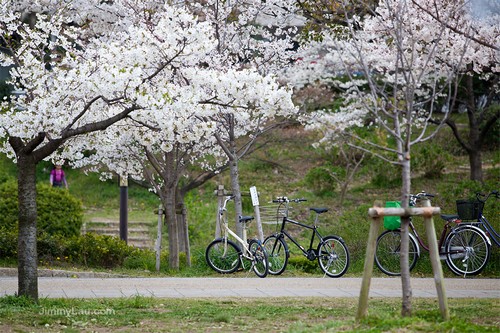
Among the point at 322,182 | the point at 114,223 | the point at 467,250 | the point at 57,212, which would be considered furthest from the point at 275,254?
the point at 322,182

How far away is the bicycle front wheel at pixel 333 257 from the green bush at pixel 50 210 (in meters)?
4.92

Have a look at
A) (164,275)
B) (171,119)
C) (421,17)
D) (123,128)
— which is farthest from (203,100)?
(421,17)

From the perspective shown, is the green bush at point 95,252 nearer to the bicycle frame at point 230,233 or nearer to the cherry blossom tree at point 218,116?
the cherry blossom tree at point 218,116

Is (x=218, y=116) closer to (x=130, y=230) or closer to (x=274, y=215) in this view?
(x=274, y=215)

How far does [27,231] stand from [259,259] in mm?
4491

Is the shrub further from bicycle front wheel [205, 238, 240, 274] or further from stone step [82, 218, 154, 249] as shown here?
bicycle front wheel [205, 238, 240, 274]

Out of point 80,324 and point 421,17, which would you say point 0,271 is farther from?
point 421,17

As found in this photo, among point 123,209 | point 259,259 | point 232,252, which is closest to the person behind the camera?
point 259,259

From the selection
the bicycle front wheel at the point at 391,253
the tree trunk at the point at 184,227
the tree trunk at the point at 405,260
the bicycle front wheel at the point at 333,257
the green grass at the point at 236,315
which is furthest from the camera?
the tree trunk at the point at 184,227

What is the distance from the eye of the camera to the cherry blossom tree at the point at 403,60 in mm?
6781

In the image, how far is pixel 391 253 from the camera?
1122 cm

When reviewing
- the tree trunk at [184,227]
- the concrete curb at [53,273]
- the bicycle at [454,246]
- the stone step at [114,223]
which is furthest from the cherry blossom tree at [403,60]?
the stone step at [114,223]

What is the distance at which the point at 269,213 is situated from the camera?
12.3 m

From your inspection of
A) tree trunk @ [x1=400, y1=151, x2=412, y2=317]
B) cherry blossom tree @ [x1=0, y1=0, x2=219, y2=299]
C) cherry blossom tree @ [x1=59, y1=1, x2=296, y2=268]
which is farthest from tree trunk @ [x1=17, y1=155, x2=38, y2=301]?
tree trunk @ [x1=400, y1=151, x2=412, y2=317]
